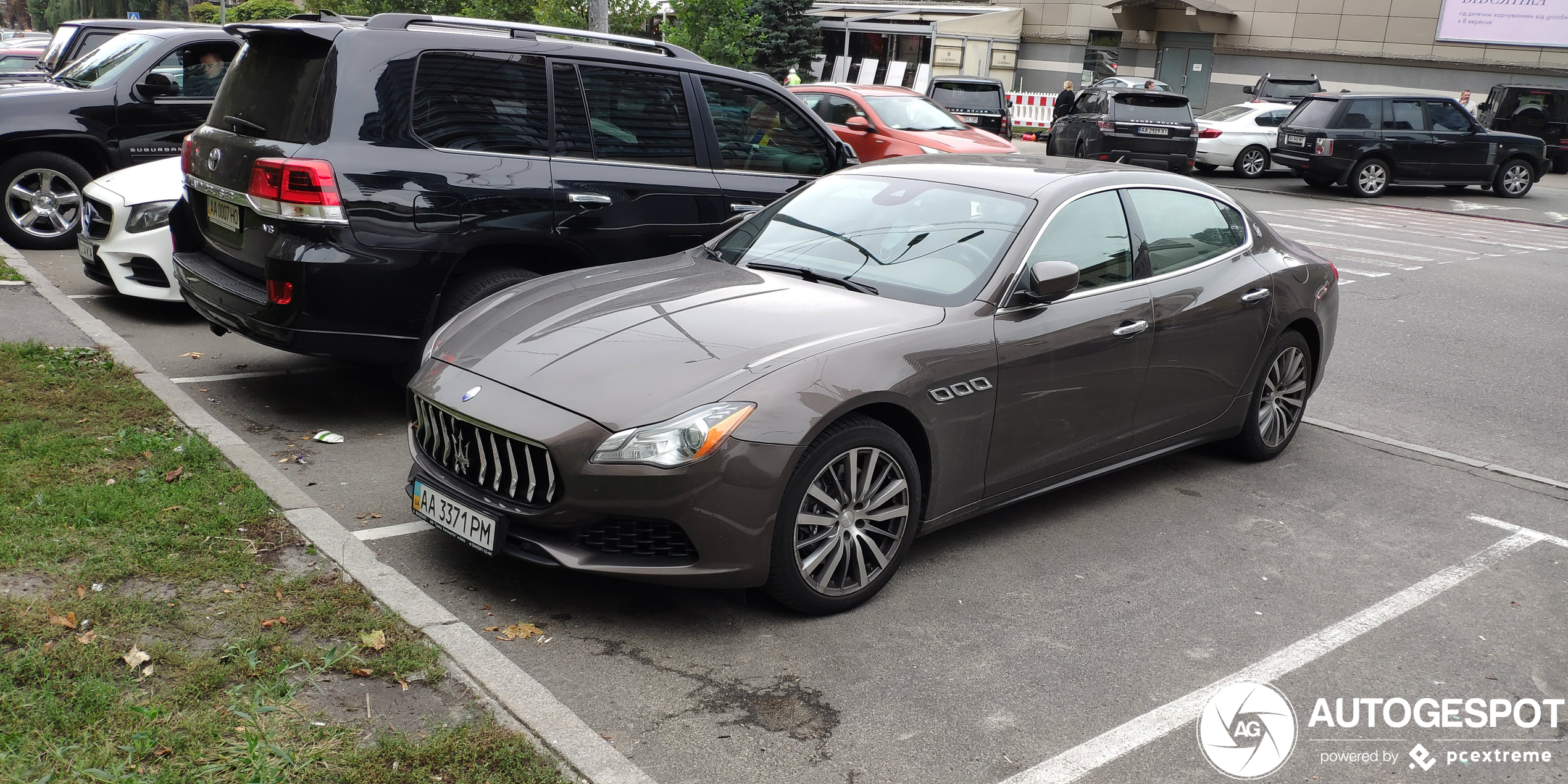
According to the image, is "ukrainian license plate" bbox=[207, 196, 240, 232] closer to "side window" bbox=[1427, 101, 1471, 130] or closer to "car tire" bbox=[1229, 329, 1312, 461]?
"car tire" bbox=[1229, 329, 1312, 461]

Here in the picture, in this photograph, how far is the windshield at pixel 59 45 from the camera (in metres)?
13.9

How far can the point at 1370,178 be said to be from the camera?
21047 millimetres

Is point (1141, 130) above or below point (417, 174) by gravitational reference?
above

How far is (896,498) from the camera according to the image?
14.1ft

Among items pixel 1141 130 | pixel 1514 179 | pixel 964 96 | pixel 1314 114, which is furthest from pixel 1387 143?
pixel 964 96

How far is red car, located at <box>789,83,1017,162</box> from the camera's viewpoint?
573 inches

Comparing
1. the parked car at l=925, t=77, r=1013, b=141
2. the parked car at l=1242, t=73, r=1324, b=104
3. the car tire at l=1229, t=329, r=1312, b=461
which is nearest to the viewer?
the car tire at l=1229, t=329, r=1312, b=461

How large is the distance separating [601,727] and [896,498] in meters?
1.41

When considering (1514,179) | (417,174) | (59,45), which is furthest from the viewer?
(1514,179)

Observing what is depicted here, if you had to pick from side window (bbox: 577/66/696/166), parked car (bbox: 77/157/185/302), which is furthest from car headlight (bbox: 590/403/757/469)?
parked car (bbox: 77/157/185/302)

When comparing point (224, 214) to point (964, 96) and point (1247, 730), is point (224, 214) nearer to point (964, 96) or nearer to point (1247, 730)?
point (1247, 730)

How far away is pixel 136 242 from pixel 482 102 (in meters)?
3.26

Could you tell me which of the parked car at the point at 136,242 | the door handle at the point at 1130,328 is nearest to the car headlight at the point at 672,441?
the door handle at the point at 1130,328

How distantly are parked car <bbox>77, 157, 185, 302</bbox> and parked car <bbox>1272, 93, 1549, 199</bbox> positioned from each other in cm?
1872
